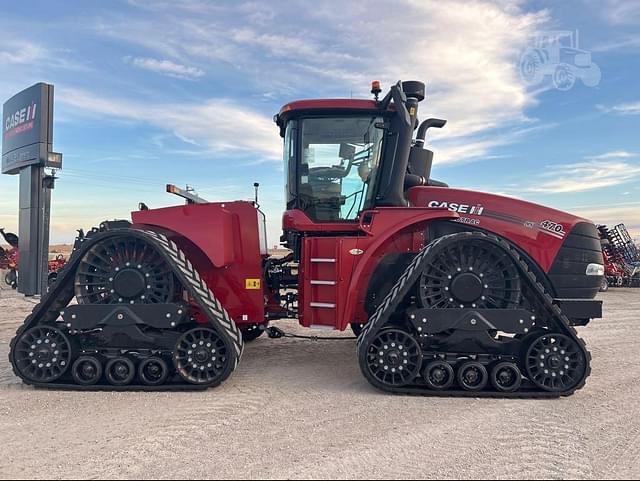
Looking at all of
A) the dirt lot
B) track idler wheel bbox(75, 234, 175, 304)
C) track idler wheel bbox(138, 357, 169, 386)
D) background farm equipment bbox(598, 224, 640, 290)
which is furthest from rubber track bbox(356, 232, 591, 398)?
background farm equipment bbox(598, 224, 640, 290)

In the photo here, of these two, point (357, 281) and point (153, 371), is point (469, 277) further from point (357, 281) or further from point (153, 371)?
point (153, 371)

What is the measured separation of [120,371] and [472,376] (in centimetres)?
366

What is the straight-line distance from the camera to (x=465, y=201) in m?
5.62

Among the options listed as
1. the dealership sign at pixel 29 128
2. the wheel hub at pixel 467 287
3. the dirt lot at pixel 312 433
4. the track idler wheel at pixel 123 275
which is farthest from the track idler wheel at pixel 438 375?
the dealership sign at pixel 29 128

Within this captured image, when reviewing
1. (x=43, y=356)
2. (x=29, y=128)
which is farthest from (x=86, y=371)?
(x=29, y=128)

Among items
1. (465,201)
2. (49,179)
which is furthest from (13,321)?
(465,201)

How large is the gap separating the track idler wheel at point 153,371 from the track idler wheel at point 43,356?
32.5 inches

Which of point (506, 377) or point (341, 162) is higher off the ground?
point (341, 162)

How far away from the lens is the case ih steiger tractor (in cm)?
498

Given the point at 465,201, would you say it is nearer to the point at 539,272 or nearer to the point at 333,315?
the point at 539,272

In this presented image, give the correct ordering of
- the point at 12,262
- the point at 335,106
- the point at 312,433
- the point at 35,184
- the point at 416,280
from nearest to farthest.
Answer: the point at 312,433
the point at 416,280
the point at 335,106
the point at 35,184
the point at 12,262

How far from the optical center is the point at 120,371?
202 inches

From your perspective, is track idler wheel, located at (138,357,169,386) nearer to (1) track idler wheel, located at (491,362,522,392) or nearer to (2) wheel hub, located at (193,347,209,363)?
(2) wheel hub, located at (193,347,209,363)

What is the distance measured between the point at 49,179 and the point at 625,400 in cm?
1619
